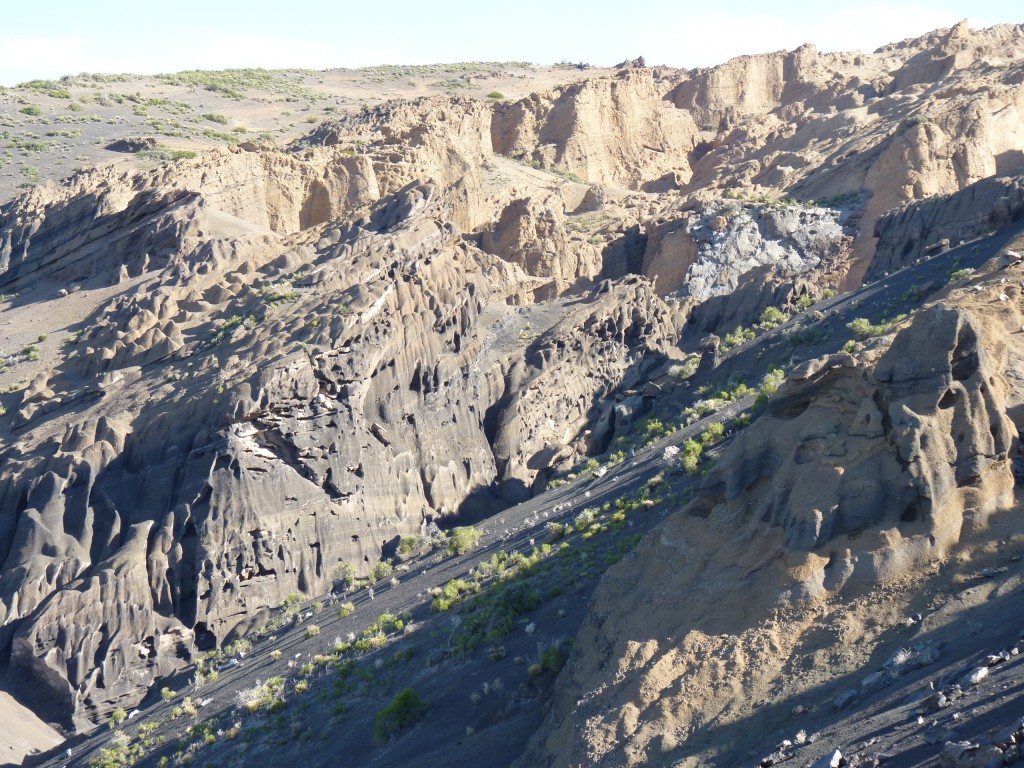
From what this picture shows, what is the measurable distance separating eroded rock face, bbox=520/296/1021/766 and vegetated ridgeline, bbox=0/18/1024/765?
0.14 feet

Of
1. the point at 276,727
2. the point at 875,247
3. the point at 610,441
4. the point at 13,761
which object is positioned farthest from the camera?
the point at 875,247

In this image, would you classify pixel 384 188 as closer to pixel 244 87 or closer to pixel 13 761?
pixel 13 761

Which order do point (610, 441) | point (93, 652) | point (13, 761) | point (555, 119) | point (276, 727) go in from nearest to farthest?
point (276, 727) → point (13, 761) → point (93, 652) → point (610, 441) → point (555, 119)

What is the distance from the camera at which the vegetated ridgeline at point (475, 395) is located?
1545cm

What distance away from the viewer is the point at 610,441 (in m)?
42.8

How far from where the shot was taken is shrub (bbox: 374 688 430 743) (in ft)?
69.5

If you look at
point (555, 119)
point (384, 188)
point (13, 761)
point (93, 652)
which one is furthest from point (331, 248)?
point (555, 119)

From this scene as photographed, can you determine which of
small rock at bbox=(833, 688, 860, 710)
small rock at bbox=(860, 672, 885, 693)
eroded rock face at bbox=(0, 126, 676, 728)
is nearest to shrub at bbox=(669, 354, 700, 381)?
eroded rock face at bbox=(0, 126, 676, 728)

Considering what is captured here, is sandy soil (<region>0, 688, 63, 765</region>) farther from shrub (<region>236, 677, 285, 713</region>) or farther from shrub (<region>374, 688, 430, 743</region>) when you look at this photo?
shrub (<region>374, 688, 430, 743</region>)

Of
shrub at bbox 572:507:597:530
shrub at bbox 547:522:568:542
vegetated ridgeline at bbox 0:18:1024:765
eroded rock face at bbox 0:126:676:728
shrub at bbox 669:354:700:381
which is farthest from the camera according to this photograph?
shrub at bbox 669:354:700:381

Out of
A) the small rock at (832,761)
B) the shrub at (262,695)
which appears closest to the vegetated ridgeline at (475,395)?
the small rock at (832,761)

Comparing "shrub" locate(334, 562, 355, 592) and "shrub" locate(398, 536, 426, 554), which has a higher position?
"shrub" locate(398, 536, 426, 554)

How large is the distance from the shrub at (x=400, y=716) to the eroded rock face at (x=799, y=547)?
476 centimetres

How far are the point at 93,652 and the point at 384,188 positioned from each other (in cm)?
2804
